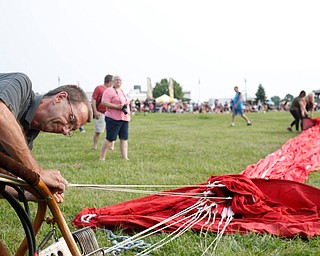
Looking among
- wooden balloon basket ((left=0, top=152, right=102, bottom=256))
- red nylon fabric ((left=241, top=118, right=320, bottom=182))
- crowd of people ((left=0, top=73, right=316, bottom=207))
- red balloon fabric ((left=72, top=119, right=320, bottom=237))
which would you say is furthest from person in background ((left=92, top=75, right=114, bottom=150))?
wooden balloon basket ((left=0, top=152, right=102, bottom=256))

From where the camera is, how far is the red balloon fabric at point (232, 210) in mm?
3332

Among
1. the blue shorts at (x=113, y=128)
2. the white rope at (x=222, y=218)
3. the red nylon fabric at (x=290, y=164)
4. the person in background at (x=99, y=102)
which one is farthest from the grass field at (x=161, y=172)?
the person in background at (x=99, y=102)

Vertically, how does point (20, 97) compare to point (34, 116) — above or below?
above

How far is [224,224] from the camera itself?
11.1ft

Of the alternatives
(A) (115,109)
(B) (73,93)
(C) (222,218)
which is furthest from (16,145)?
(A) (115,109)

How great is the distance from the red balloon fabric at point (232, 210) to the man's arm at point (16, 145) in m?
1.45

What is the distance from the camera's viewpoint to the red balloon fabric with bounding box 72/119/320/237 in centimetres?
333

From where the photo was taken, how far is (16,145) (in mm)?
1943

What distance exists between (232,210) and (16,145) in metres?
2.17

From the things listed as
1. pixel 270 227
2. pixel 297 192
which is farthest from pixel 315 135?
pixel 270 227

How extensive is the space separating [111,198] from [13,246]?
1.47 metres

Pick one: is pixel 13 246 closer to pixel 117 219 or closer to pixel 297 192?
pixel 117 219

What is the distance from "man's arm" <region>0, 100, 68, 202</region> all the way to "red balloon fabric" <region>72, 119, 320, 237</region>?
1.45 metres

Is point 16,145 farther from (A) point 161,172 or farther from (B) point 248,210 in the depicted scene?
(A) point 161,172
